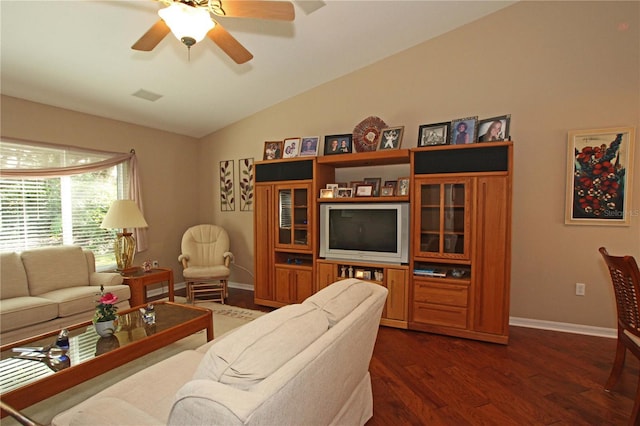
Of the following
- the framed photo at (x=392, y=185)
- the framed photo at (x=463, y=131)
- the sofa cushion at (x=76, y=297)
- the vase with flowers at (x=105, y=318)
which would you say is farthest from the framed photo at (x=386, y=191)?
→ the sofa cushion at (x=76, y=297)

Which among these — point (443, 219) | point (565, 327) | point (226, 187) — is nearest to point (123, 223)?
point (226, 187)

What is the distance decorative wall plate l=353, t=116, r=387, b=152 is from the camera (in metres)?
3.55

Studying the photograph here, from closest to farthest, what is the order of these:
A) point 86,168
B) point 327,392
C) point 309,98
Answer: point 327,392 < point 86,168 < point 309,98

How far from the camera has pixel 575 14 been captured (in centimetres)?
305

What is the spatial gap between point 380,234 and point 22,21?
138 inches

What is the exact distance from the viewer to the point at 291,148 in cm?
403

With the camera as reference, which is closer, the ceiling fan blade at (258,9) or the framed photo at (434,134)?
the ceiling fan blade at (258,9)

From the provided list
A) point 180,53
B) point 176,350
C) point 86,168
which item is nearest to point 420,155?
point 180,53

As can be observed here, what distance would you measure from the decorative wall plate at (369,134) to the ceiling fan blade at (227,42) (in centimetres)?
167

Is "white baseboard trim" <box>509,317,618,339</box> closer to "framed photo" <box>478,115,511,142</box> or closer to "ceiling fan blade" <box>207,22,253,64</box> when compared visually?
"framed photo" <box>478,115,511,142</box>

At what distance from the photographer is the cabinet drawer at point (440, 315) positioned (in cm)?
306

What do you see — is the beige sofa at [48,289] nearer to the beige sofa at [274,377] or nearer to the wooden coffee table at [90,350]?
the wooden coffee table at [90,350]

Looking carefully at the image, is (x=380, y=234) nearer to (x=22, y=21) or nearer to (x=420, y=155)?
(x=420, y=155)

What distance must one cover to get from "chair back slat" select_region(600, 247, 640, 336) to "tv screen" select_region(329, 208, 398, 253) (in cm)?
171
